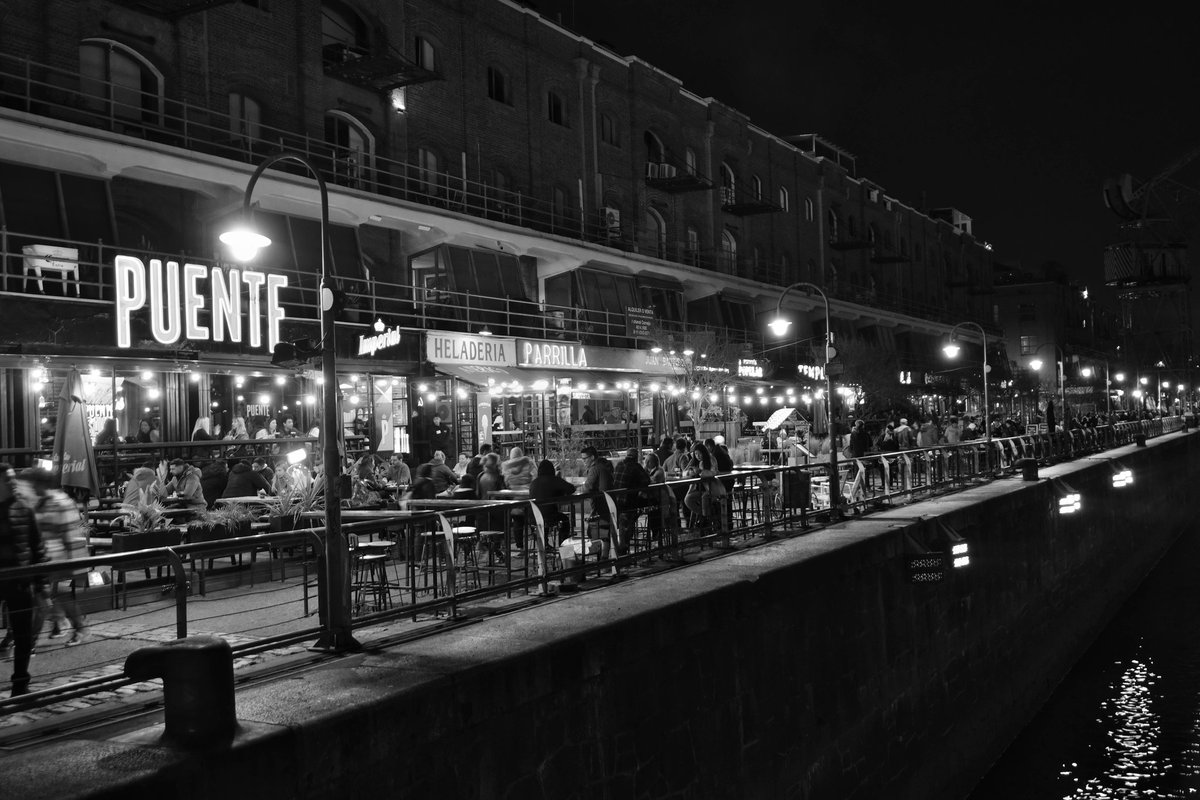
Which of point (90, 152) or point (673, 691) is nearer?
point (673, 691)

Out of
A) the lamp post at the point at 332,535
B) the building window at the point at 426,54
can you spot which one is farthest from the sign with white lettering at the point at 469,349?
the lamp post at the point at 332,535

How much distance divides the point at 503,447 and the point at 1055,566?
13.4 metres

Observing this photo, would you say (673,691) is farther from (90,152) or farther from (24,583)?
(90,152)

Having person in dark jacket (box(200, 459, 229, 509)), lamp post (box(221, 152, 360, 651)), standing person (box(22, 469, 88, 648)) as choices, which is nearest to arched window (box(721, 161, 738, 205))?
person in dark jacket (box(200, 459, 229, 509))

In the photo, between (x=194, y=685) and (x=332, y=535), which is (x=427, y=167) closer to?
(x=332, y=535)

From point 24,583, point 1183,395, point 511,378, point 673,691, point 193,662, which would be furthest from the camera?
point 1183,395

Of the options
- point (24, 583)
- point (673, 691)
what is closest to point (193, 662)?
point (24, 583)

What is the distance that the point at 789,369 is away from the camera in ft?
129

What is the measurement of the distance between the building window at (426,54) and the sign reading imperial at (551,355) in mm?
8297

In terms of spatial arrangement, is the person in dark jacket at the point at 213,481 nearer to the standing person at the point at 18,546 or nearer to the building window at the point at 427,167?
the standing person at the point at 18,546

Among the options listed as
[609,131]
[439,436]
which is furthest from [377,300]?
[609,131]

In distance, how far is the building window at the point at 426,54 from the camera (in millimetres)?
27219

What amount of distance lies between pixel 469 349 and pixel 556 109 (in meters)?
11.8

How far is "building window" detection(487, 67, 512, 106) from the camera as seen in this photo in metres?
29.7
